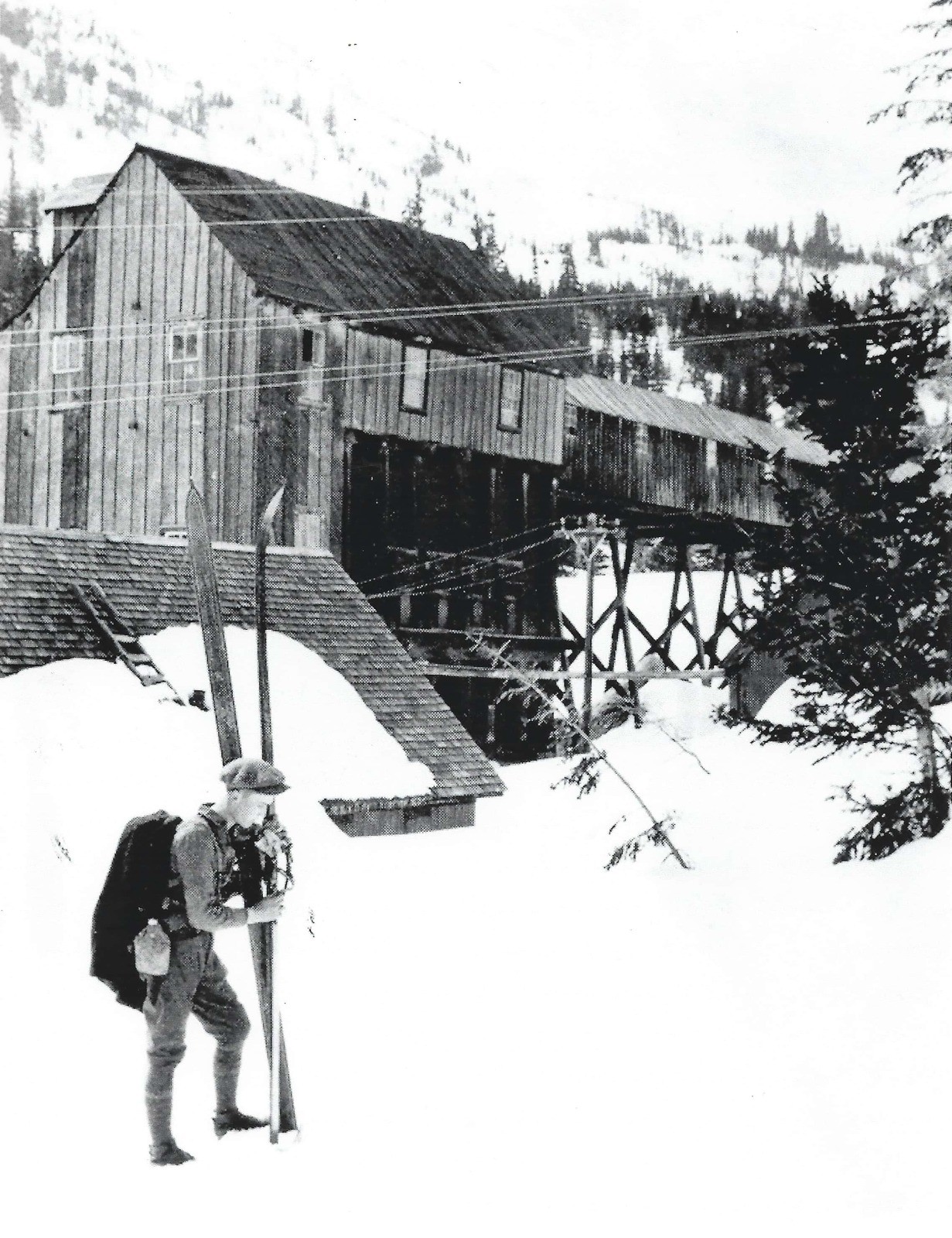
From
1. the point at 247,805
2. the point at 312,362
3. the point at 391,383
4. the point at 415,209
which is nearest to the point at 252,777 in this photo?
the point at 247,805

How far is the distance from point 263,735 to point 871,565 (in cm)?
821

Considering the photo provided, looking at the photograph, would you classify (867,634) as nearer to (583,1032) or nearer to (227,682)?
(583,1032)

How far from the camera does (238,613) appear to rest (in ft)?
52.0

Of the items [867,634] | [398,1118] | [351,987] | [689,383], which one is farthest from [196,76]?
[689,383]

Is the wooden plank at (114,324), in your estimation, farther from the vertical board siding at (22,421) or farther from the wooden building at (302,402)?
the vertical board siding at (22,421)

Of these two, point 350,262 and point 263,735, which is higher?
point 350,262

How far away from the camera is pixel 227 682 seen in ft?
25.7

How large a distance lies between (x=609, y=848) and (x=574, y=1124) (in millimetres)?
9417

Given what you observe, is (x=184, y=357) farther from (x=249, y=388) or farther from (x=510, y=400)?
(x=510, y=400)

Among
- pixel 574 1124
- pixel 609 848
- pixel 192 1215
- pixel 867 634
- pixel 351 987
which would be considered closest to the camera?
pixel 192 1215

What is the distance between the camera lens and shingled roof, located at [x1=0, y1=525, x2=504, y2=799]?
1417 centimetres

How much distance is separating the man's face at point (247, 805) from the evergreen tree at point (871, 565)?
818 centimetres

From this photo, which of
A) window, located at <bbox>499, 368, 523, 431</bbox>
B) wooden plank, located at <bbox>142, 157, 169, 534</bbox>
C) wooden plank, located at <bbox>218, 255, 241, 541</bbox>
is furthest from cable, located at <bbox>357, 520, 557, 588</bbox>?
wooden plank, located at <bbox>142, 157, 169, 534</bbox>

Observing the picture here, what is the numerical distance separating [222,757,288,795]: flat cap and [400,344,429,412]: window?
2056 cm
